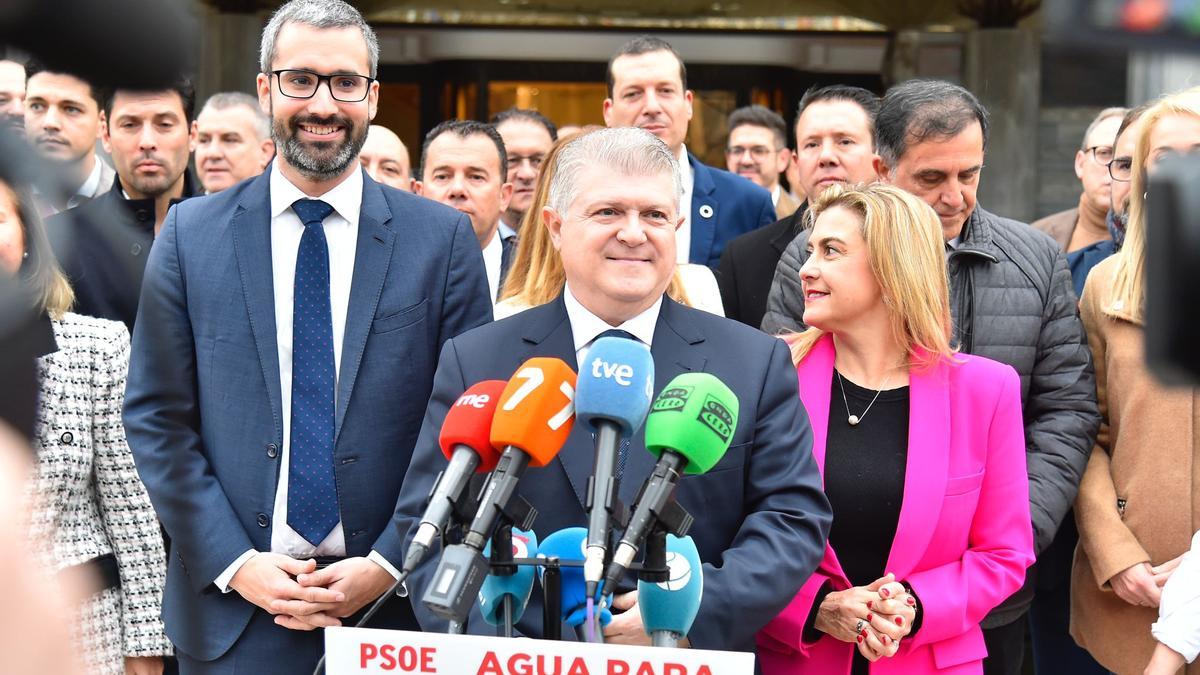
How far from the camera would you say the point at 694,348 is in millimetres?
3018

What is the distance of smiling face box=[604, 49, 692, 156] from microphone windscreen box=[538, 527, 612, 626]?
10.4ft

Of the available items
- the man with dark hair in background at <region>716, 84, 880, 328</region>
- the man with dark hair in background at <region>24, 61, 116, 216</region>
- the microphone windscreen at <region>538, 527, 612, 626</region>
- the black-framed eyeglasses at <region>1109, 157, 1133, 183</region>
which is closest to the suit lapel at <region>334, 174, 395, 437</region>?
the microphone windscreen at <region>538, 527, 612, 626</region>

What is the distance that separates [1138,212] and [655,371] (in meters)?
1.78

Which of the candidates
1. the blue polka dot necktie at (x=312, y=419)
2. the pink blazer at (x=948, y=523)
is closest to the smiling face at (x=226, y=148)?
the blue polka dot necktie at (x=312, y=419)

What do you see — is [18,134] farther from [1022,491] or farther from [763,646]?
[1022,491]

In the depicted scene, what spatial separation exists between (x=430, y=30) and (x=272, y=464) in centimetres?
940

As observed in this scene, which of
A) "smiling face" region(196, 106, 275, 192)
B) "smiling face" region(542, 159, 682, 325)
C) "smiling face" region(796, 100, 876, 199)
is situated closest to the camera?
"smiling face" region(542, 159, 682, 325)

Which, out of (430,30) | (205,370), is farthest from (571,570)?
(430,30)

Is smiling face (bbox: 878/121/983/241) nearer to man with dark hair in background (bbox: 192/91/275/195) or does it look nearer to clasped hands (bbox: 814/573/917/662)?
clasped hands (bbox: 814/573/917/662)

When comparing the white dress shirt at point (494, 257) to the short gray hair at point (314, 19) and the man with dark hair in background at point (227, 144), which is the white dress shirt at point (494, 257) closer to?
the man with dark hair in background at point (227, 144)

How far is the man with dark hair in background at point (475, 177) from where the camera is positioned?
5.27 meters

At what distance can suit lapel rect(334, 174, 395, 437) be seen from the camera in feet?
11.1

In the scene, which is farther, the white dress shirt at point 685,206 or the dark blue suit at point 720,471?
the white dress shirt at point 685,206

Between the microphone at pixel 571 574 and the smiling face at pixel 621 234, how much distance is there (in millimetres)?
694
